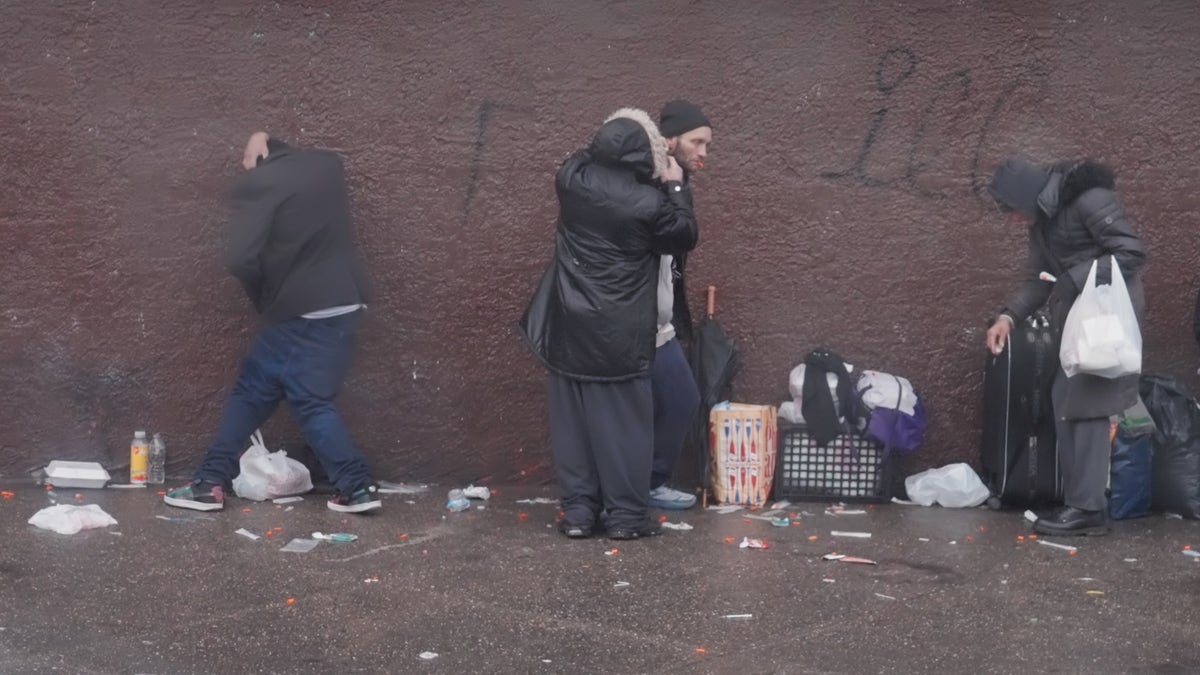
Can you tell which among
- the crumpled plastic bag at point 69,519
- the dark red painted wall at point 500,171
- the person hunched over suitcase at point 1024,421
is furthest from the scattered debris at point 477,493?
the person hunched over suitcase at point 1024,421

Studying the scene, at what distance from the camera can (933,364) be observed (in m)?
7.44

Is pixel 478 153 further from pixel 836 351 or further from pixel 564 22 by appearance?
pixel 836 351

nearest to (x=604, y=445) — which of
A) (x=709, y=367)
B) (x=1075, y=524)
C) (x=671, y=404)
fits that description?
(x=671, y=404)

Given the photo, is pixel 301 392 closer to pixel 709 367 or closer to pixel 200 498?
pixel 200 498

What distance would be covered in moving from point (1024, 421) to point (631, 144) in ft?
7.40

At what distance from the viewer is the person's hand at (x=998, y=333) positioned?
668 cm

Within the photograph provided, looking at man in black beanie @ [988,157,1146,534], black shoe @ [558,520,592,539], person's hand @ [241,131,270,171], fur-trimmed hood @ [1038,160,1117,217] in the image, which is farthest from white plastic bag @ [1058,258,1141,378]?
person's hand @ [241,131,270,171]

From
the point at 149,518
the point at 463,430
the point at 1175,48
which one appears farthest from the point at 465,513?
the point at 1175,48

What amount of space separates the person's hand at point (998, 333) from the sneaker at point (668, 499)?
4.85ft

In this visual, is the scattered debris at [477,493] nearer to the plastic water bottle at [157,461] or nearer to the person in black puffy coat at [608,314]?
the person in black puffy coat at [608,314]

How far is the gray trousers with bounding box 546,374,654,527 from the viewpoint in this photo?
6.41 m

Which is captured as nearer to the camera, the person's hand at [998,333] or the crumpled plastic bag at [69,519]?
the crumpled plastic bag at [69,519]

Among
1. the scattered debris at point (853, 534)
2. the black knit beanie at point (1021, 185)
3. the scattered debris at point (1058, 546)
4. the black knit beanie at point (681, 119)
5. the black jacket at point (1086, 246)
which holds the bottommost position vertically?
the scattered debris at point (1058, 546)

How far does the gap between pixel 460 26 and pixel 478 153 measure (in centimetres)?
58
